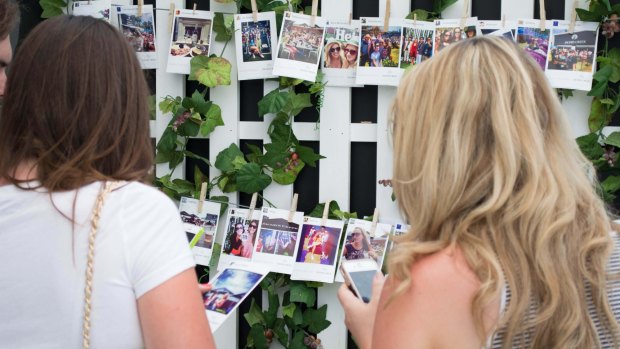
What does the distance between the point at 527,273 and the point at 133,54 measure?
2.52ft

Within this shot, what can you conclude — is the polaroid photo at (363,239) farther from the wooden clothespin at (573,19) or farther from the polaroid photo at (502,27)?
the wooden clothespin at (573,19)

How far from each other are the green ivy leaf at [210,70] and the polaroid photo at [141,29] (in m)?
0.19

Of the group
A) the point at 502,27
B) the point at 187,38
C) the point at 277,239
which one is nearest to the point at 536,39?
the point at 502,27

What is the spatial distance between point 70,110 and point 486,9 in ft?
5.00

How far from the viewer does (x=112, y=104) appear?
1126mm

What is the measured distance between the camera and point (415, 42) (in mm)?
2154

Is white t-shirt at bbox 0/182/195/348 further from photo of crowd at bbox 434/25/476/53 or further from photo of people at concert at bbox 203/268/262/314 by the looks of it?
photo of crowd at bbox 434/25/476/53

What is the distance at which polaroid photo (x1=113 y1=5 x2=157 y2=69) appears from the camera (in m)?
2.35

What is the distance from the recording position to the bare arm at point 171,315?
106 cm

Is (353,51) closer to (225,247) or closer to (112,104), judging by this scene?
(225,247)

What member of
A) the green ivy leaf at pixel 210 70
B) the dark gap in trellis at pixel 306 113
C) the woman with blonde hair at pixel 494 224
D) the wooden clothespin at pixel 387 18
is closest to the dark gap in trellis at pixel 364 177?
the dark gap in trellis at pixel 306 113

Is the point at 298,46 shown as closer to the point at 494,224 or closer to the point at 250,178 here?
the point at 250,178

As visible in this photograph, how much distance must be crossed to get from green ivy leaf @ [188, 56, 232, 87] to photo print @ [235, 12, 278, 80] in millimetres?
48

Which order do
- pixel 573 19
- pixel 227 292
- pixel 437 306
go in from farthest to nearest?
pixel 573 19 → pixel 227 292 → pixel 437 306
